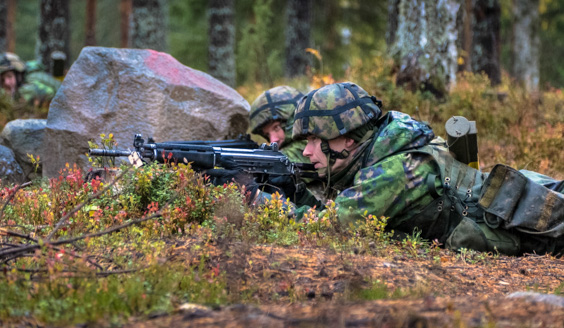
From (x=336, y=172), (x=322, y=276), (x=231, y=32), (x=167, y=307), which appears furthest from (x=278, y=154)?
(x=231, y=32)

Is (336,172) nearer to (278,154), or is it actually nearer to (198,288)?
(278,154)

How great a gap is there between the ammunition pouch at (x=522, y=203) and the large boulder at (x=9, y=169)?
4.86 m

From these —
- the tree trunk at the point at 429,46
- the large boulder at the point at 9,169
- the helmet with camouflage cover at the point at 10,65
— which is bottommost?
the large boulder at the point at 9,169

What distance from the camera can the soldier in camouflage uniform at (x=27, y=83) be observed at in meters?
10.7

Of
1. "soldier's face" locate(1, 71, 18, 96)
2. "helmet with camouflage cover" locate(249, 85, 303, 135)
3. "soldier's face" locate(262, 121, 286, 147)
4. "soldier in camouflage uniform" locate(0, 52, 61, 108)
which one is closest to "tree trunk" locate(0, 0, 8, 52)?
"soldier in camouflage uniform" locate(0, 52, 61, 108)

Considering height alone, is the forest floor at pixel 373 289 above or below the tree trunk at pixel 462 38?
below

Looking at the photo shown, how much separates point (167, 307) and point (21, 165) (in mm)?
5639

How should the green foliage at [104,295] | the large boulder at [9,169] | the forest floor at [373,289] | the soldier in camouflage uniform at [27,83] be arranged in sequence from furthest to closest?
the soldier in camouflage uniform at [27,83]
the large boulder at [9,169]
the green foliage at [104,295]
the forest floor at [373,289]

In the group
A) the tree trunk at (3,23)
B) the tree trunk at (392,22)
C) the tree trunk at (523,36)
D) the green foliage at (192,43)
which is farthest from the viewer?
the green foliage at (192,43)

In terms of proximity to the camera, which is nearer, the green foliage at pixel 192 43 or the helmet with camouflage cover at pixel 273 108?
the helmet with camouflage cover at pixel 273 108

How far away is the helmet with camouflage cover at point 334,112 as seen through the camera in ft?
15.9

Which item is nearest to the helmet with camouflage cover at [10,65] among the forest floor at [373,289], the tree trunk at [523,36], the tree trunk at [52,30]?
the tree trunk at [52,30]

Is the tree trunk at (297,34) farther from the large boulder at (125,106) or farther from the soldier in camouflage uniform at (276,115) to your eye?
the soldier in camouflage uniform at (276,115)

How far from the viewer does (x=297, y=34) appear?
1617 centimetres
